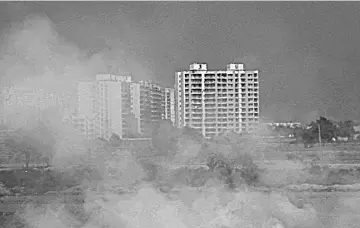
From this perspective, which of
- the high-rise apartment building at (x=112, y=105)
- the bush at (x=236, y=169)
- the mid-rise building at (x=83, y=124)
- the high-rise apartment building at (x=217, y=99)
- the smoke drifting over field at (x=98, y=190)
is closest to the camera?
the smoke drifting over field at (x=98, y=190)

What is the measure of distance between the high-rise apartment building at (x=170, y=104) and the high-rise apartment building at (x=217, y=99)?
67 millimetres

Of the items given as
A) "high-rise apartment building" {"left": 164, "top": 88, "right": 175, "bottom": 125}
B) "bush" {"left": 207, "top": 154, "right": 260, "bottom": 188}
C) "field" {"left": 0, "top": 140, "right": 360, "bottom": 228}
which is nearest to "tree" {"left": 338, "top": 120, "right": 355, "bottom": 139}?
"field" {"left": 0, "top": 140, "right": 360, "bottom": 228}

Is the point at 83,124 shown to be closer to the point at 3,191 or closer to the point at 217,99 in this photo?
the point at 3,191

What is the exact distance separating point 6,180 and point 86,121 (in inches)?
40.9

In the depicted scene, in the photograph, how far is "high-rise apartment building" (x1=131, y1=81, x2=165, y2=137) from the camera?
7045 millimetres

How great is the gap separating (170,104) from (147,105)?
438mm

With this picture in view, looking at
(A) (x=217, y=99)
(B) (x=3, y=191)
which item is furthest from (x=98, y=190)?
(A) (x=217, y=99)

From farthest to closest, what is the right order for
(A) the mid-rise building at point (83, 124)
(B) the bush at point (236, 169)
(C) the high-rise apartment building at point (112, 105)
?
(B) the bush at point (236, 169), (A) the mid-rise building at point (83, 124), (C) the high-rise apartment building at point (112, 105)

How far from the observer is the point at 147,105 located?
7.21 metres

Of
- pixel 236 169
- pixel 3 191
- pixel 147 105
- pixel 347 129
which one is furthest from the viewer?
pixel 347 129

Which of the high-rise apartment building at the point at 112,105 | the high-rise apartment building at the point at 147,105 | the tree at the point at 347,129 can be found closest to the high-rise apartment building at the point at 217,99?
the high-rise apartment building at the point at 147,105

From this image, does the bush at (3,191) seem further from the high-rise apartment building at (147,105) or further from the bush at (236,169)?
the bush at (236,169)

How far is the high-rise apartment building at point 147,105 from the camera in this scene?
7045 mm

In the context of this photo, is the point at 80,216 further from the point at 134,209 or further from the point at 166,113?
the point at 166,113
